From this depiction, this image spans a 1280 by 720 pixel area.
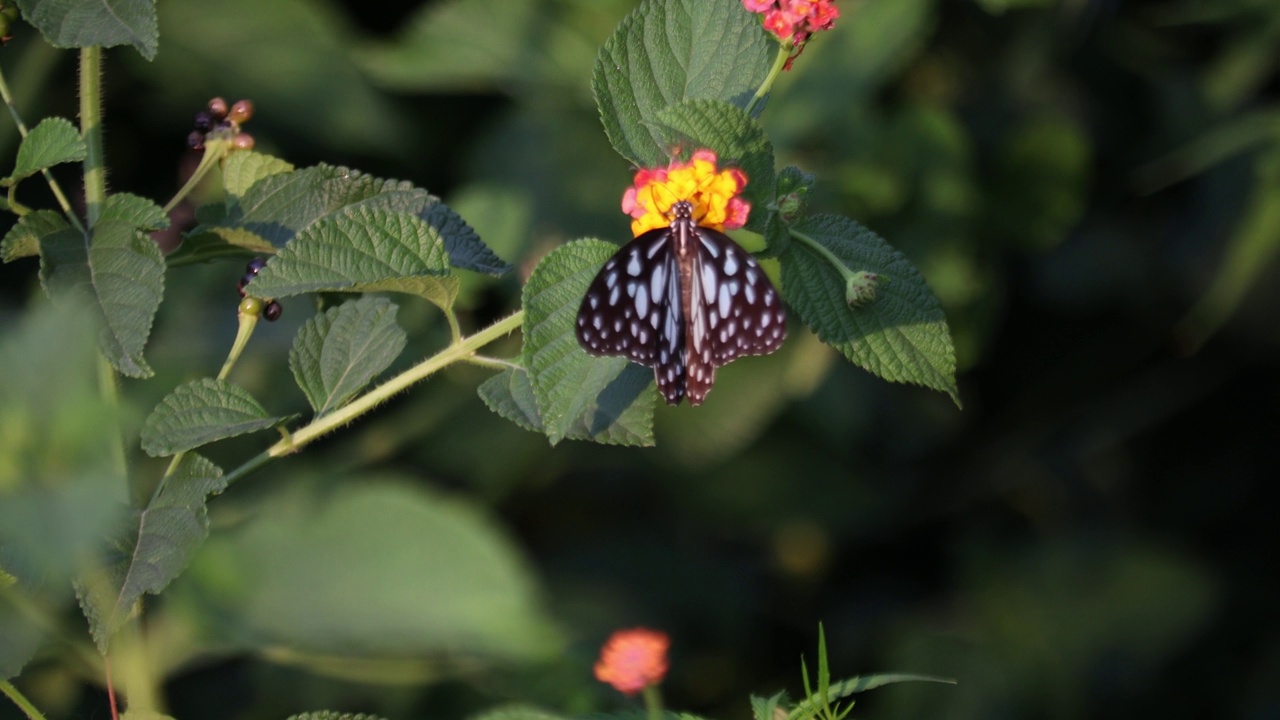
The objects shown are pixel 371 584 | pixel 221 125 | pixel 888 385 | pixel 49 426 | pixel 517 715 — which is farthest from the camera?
pixel 888 385

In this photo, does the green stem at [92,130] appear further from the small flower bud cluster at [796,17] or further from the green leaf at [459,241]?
the small flower bud cluster at [796,17]

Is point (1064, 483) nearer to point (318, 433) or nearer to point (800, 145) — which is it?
point (800, 145)

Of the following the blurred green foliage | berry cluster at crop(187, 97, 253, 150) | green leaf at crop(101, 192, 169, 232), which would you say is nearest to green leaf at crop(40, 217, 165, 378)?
green leaf at crop(101, 192, 169, 232)

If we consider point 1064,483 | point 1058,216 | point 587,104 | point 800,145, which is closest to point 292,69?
point 587,104

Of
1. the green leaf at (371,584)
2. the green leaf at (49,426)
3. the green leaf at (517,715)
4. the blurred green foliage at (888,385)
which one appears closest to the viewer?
the green leaf at (49,426)

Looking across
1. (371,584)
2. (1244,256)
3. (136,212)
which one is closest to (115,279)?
(136,212)

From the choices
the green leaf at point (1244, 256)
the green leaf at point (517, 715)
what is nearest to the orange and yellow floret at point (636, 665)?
the green leaf at point (517, 715)

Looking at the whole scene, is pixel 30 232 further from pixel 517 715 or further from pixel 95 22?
pixel 517 715
